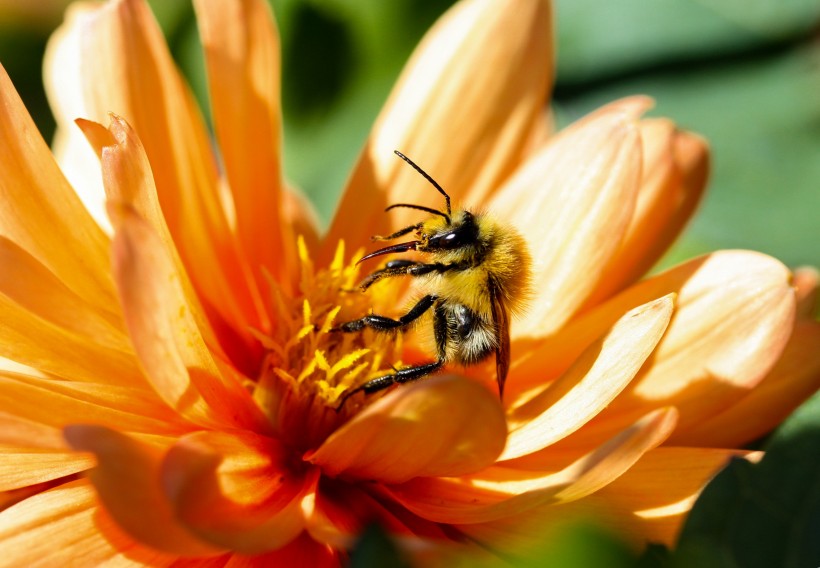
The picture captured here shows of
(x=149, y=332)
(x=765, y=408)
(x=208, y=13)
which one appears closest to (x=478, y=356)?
(x=765, y=408)

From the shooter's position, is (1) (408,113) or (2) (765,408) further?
(1) (408,113)

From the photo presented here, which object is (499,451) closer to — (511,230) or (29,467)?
(511,230)

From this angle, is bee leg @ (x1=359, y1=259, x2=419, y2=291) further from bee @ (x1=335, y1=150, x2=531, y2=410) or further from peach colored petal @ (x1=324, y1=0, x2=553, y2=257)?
peach colored petal @ (x1=324, y1=0, x2=553, y2=257)

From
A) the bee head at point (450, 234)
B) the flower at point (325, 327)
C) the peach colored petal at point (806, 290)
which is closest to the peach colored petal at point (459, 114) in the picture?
the flower at point (325, 327)

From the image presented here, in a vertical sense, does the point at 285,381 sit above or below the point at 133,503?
below

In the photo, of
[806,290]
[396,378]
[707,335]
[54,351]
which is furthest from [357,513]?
[806,290]
